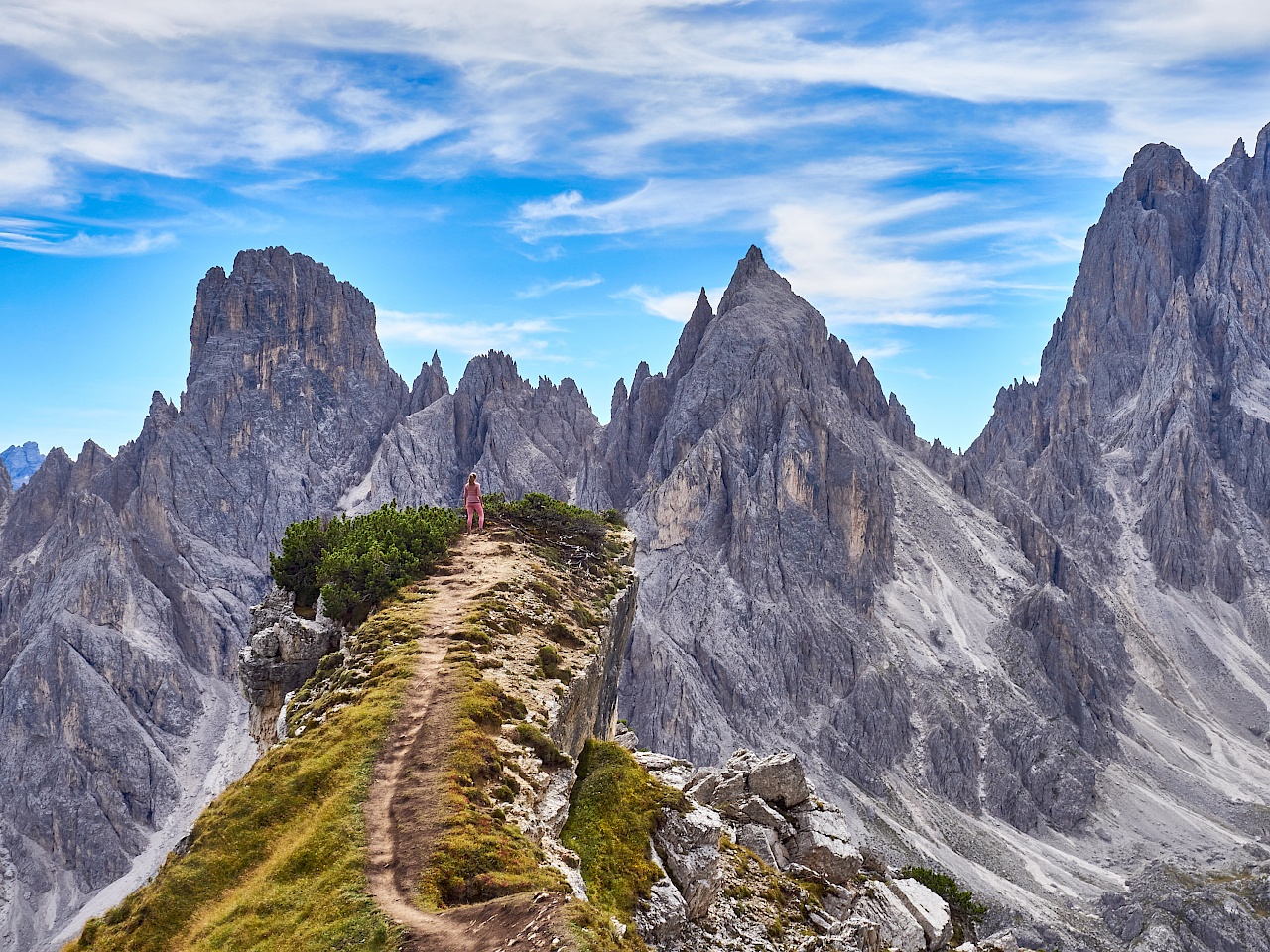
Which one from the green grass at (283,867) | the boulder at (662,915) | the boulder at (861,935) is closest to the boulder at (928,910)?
the boulder at (861,935)

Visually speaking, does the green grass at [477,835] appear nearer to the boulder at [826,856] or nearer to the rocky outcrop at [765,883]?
the rocky outcrop at [765,883]

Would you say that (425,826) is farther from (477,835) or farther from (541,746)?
(541,746)

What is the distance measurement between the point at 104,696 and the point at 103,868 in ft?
116

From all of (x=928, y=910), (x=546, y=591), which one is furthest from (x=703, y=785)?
(x=546, y=591)

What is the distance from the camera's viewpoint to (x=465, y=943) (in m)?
16.6

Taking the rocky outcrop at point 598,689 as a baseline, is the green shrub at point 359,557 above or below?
above

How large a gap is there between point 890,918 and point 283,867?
17.4 meters

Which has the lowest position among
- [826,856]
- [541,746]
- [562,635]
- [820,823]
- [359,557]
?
[826,856]

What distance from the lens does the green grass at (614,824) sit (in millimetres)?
21750

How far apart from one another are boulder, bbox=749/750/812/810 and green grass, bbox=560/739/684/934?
4.73 m

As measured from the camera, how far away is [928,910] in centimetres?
2906

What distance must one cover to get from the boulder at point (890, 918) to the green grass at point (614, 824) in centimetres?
687

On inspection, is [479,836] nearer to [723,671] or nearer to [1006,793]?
[723,671]

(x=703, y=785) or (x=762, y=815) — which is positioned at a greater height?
(x=703, y=785)
